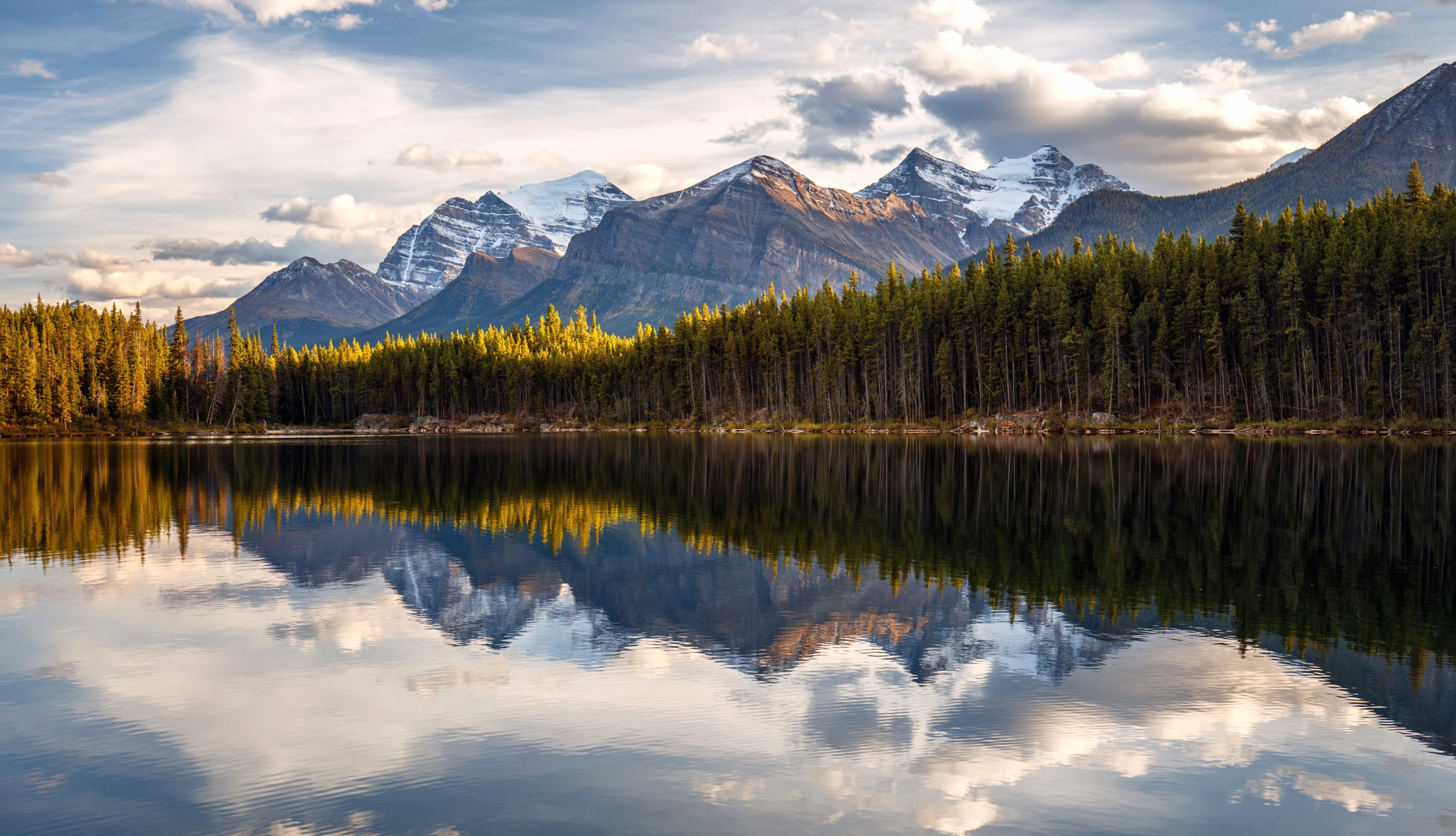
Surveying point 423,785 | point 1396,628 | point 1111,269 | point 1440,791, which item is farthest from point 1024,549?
point 1111,269

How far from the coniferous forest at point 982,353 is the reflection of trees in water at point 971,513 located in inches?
947

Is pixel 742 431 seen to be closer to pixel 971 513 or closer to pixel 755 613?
pixel 971 513

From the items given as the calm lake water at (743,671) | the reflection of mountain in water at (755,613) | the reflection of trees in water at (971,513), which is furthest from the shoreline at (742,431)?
the reflection of mountain in water at (755,613)

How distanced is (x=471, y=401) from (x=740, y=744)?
18890 cm

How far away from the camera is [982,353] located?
119875 millimetres

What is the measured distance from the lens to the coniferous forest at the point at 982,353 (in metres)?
90.4

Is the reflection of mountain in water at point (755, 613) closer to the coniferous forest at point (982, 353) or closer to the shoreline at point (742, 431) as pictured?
the shoreline at point (742, 431)

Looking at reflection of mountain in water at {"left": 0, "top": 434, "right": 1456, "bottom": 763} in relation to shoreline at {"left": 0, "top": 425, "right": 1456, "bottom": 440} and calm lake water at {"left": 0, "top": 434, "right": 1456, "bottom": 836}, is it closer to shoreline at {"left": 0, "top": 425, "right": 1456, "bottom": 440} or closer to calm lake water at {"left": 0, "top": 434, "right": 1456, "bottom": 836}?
calm lake water at {"left": 0, "top": 434, "right": 1456, "bottom": 836}

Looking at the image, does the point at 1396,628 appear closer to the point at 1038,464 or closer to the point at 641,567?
the point at 641,567

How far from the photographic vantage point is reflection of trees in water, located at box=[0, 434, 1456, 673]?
1981cm

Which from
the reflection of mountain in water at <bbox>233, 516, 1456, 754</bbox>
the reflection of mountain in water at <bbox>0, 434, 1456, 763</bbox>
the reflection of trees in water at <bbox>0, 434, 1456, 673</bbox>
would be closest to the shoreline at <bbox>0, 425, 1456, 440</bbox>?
the reflection of trees in water at <bbox>0, 434, 1456, 673</bbox>

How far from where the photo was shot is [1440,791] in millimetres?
10070

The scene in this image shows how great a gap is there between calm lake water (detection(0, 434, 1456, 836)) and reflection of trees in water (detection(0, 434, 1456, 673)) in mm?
235

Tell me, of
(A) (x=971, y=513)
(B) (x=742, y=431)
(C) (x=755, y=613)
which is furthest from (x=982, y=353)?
(C) (x=755, y=613)
